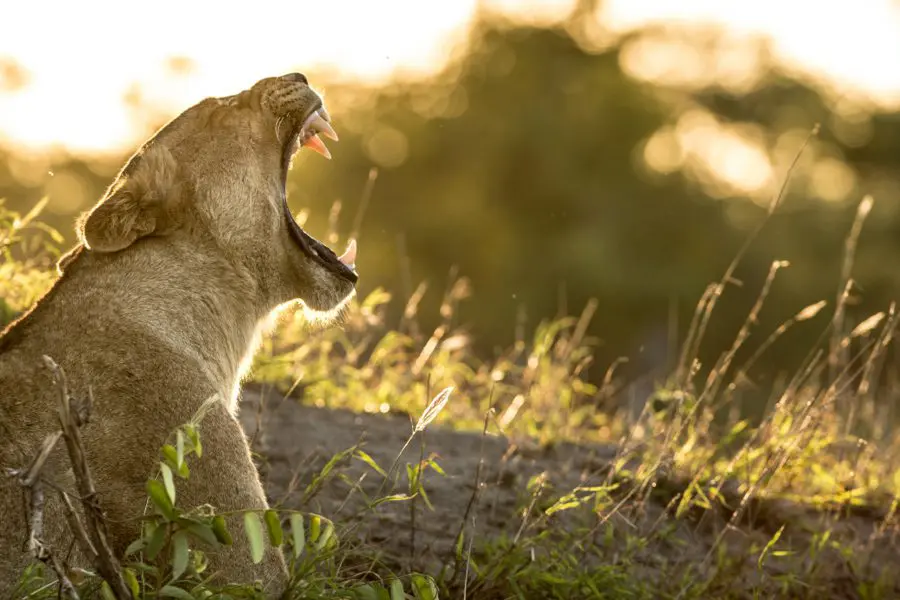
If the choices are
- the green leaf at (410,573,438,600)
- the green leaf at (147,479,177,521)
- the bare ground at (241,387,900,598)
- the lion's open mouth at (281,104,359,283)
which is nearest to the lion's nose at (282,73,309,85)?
the lion's open mouth at (281,104,359,283)

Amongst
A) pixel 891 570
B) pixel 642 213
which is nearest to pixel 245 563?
pixel 891 570

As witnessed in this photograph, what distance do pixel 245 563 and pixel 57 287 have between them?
1028 mm

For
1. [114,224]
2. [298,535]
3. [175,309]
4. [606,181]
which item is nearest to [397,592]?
[298,535]

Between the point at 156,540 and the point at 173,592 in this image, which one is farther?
the point at 173,592

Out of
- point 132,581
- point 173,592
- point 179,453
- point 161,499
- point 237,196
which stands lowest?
point 173,592

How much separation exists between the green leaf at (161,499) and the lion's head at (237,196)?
1.38m

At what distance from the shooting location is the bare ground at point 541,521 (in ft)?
16.8

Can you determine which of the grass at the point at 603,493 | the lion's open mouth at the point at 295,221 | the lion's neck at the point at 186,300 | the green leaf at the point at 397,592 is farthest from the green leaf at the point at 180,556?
the lion's open mouth at the point at 295,221

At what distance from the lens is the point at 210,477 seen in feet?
12.4

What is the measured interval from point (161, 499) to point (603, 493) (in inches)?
88.6

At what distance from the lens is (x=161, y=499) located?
116 inches

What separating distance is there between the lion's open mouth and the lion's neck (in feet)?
0.84

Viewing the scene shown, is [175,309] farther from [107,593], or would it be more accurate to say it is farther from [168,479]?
[168,479]

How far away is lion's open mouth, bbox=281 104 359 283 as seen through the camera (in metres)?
4.59
